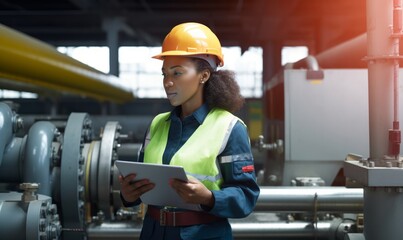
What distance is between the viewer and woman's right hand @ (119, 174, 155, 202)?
54.6 inches

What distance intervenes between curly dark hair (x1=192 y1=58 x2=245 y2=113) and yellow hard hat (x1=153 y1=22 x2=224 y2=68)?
3 cm

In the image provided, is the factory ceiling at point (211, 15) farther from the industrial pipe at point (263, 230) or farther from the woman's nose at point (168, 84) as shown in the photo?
the woman's nose at point (168, 84)

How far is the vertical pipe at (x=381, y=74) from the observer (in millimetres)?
1734

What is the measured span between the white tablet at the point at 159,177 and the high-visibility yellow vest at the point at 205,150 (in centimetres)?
8

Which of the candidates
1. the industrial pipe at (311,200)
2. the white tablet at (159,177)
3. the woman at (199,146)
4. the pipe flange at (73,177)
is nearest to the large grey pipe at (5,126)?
the pipe flange at (73,177)

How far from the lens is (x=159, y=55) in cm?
157

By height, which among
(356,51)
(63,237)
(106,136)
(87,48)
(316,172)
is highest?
(87,48)

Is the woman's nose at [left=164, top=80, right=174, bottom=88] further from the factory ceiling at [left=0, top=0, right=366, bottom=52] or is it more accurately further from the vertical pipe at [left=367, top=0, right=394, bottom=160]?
the factory ceiling at [left=0, top=0, right=366, bottom=52]

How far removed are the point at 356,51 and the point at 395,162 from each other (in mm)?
2103

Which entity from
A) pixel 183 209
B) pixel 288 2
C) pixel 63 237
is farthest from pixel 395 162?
pixel 288 2

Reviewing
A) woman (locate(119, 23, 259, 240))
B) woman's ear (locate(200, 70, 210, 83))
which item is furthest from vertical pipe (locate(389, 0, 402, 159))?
woman's ear (locate(200, 70, 210, 83))

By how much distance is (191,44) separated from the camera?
152 centimetres

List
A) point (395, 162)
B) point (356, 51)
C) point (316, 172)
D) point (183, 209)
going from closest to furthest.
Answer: point (183, 209), point (395, 162), point (316, 172), point (356, 51)

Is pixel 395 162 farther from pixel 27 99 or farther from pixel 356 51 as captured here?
pixel 27 99
